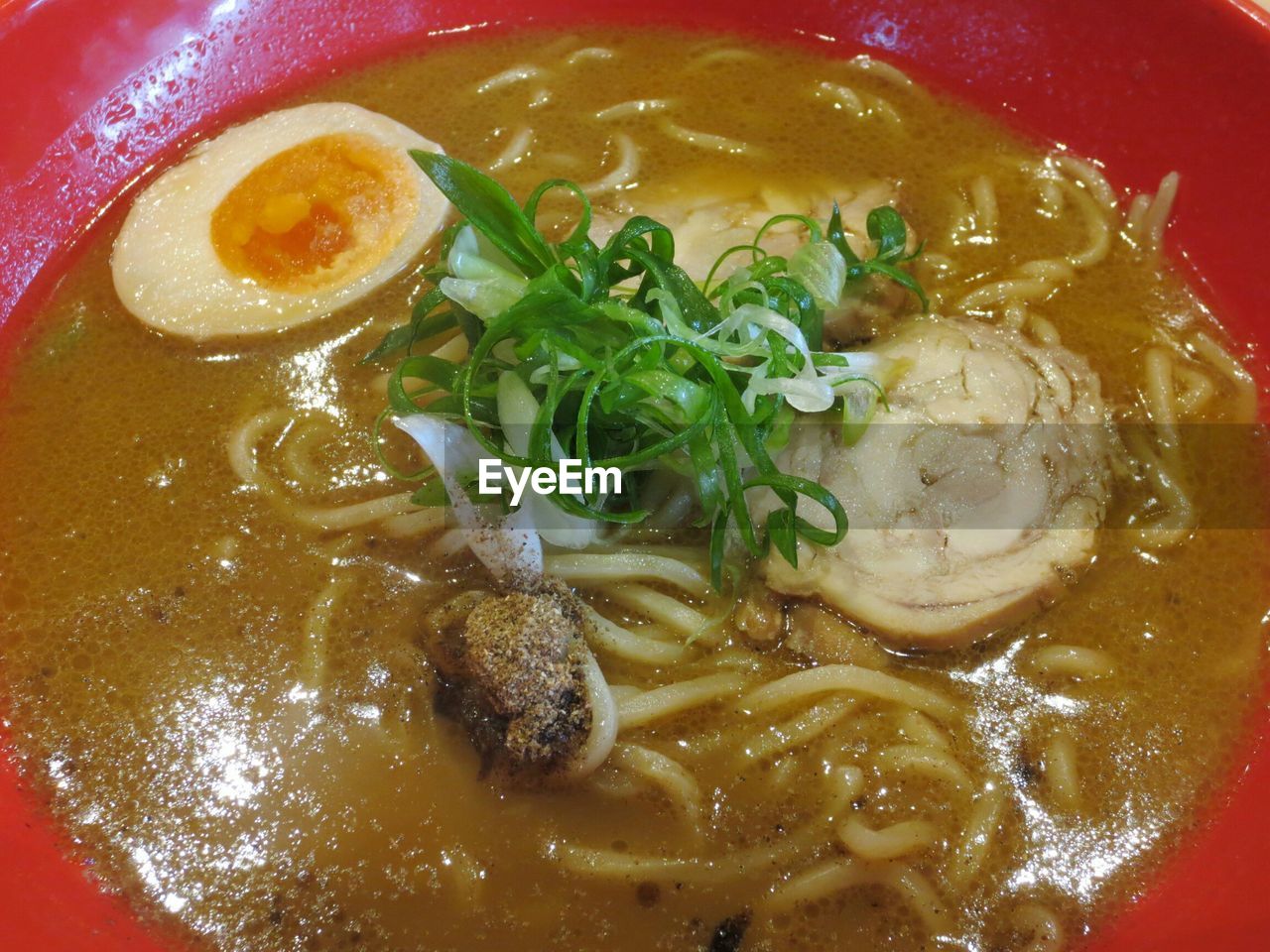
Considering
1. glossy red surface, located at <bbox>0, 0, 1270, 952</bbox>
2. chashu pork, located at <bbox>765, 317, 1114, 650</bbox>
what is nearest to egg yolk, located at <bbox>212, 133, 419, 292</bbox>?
glossy red surface, located at <bbox>0, 0, 1270, 952</bbox>

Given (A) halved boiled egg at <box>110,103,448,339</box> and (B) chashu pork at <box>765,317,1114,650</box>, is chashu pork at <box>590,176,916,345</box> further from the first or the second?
(A) halved boiled egg at <box>110,103,448,339</box>

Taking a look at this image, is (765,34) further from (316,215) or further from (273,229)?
(273,229)

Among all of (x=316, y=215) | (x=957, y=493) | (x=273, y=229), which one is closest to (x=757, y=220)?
(x=957, y=493)

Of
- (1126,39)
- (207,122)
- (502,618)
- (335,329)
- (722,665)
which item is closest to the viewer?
(502,618)

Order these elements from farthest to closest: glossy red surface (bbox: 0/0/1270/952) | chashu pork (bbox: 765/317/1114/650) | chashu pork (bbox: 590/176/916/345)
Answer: glossy red surface (bbox: 0/0/1270/952), chashu pork (bbox: 590/176/916/345), chashu pork (bbox: 765/317/1114/650)

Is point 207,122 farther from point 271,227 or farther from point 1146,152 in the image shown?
point 1146,152

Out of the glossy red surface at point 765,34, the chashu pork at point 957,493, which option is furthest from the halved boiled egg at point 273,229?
the chashu pork at point 957,493

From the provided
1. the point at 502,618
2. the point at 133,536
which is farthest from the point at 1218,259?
the point at 133,536
